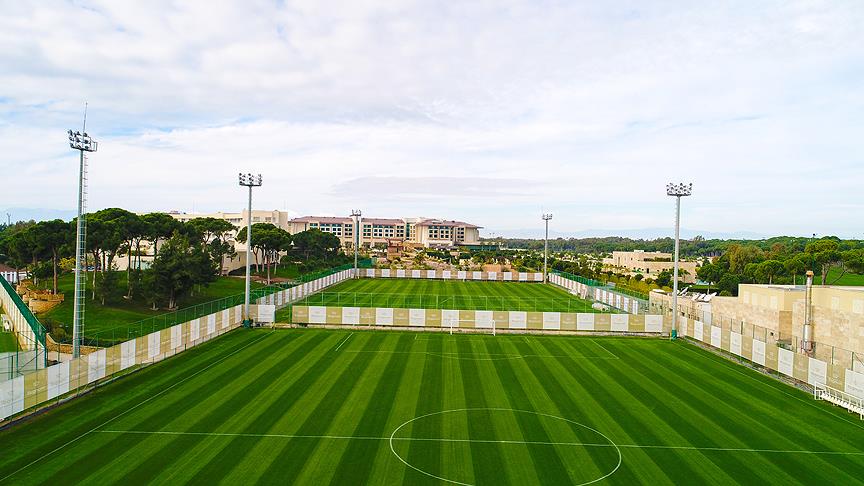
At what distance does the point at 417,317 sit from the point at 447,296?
2047cm

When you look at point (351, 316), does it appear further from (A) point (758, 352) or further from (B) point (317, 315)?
(A) point (758, 352)

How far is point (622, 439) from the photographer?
15.7 meters

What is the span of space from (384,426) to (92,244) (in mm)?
35119

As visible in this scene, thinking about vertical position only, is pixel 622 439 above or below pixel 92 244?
below

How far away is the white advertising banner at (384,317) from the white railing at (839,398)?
21451 mm

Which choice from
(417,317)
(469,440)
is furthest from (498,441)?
(417,317)

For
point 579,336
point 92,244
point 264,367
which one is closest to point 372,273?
point 92,244

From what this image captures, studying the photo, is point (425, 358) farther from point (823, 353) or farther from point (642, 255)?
point (642, 255)

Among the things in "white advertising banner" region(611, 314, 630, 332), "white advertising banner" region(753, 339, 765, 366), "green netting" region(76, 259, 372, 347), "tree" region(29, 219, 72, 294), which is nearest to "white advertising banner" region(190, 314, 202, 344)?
"green netting" region(76, 259, 372, 347)

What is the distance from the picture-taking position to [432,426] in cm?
1641

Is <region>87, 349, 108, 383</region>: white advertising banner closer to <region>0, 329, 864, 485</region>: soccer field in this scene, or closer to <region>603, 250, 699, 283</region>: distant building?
<region>0, 329, 864, 485</region>: soccer field

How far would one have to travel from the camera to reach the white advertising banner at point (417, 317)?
112ft

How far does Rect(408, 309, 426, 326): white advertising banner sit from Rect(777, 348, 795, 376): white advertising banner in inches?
730

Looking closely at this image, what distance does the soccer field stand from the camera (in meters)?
13.2
